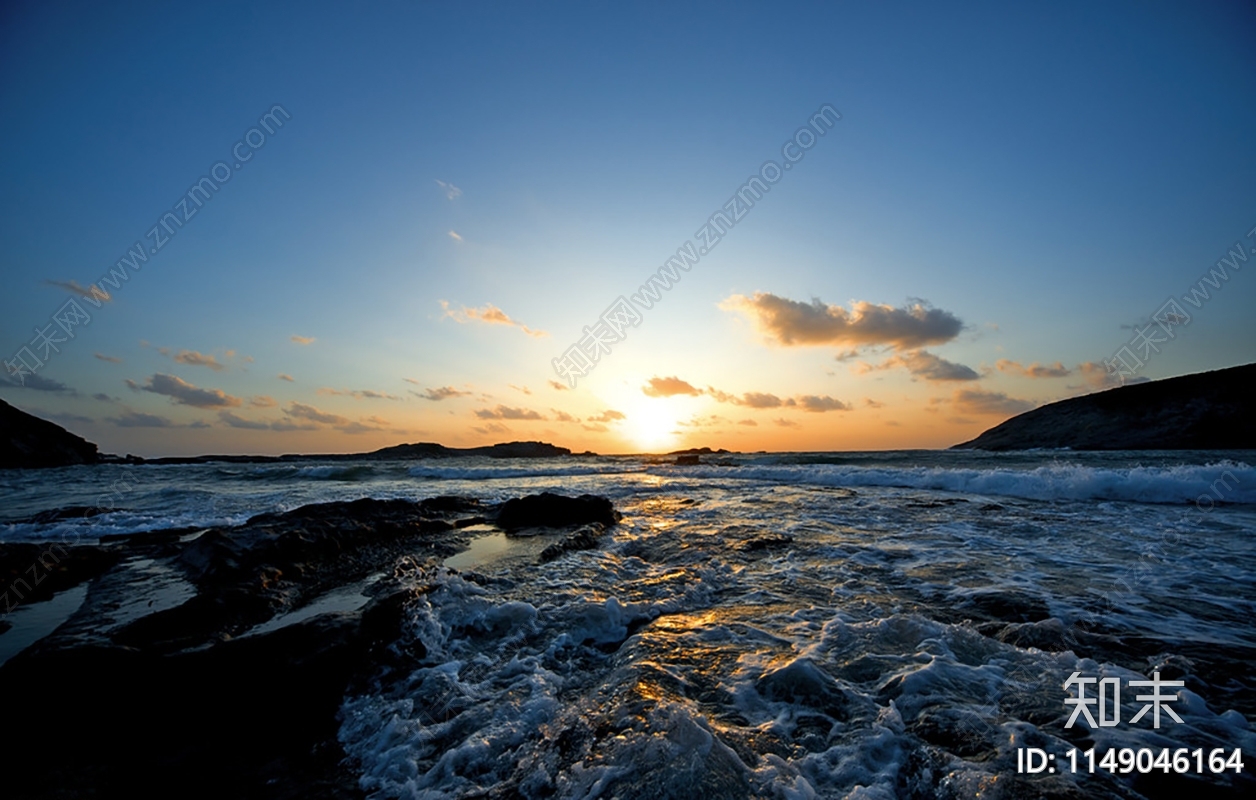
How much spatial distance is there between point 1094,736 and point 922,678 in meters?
0.94

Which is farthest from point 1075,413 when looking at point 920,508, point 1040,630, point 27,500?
point 27,500

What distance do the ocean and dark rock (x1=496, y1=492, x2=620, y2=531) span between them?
252cm

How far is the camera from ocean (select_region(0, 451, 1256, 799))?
2.67 m

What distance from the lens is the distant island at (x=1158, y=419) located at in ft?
139

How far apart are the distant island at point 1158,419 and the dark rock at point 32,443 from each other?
331 ft

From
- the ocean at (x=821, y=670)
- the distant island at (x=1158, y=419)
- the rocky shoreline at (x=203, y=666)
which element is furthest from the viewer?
the distant island at (x=1158, y=419)

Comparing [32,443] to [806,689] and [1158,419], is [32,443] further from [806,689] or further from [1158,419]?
[1158,419]

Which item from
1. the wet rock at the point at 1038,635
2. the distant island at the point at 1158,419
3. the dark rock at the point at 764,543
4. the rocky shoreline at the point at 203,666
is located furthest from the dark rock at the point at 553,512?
the distant island at the point at 1158,419

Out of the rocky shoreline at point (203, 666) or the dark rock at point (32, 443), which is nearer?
the rocky shoreline at point (203, 666)

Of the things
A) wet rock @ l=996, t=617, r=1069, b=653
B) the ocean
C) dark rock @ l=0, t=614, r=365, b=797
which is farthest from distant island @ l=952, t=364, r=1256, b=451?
dark rock @ l=0, t=614, r=365, b=797

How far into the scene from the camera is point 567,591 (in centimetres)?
609

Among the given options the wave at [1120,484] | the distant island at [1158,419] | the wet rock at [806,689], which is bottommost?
the wet rock at [806,689]

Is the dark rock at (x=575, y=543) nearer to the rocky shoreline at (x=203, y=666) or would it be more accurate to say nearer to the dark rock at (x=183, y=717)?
the rocky shoreline at (x=203, y=666)

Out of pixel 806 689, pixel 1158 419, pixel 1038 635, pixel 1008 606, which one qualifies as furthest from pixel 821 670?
pixel 1158 419
